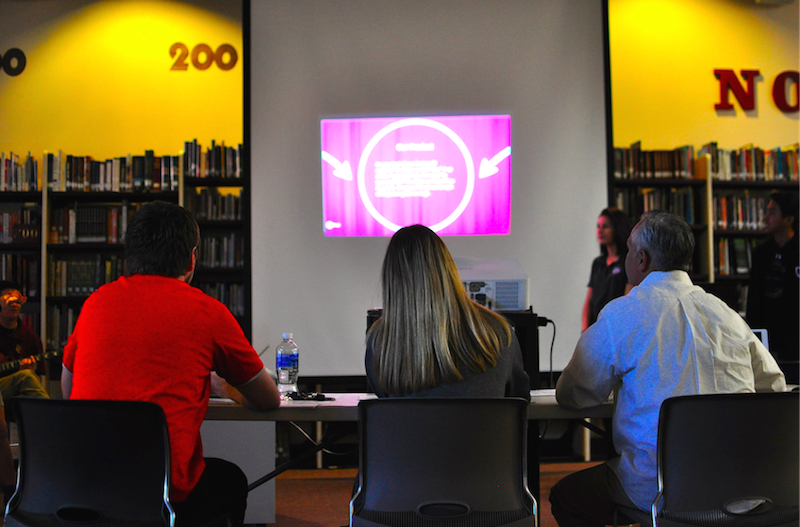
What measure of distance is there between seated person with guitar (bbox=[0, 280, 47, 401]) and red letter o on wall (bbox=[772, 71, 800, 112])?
20.3ft

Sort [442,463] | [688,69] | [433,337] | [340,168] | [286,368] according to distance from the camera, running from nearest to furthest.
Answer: [442,463] < [433,337] < [286,368] < [340,168] < [688,69]

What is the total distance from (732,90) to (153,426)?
227 inches

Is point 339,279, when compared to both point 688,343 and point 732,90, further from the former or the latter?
point 732,90

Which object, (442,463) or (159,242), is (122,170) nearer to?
(159,242)

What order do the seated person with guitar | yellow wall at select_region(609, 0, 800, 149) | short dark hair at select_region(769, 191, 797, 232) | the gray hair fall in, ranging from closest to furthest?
the gray hair < the seated person with guitar < short dark hair at select_region(769, 191, 797, 232) < yellow wall at select_region(609, 0, 800, 149)

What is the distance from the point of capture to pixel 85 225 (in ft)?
16.2

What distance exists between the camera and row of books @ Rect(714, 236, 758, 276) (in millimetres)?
5102

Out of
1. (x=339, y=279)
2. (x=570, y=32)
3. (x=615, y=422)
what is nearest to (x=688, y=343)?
(x=615, y=422)

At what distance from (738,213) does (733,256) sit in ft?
1.16

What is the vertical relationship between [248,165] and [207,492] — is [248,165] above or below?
above

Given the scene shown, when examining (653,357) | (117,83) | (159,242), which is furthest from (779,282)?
(117,83)

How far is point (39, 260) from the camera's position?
495 centimetres

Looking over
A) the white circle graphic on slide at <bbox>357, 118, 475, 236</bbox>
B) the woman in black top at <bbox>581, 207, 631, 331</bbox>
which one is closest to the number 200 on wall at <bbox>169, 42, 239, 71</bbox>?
the white circle graphic on slide at <bbox>357, 118, 475, 236</bbox>

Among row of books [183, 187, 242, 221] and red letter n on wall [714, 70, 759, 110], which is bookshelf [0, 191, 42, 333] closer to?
row of books [183, 187, 242, 221]
